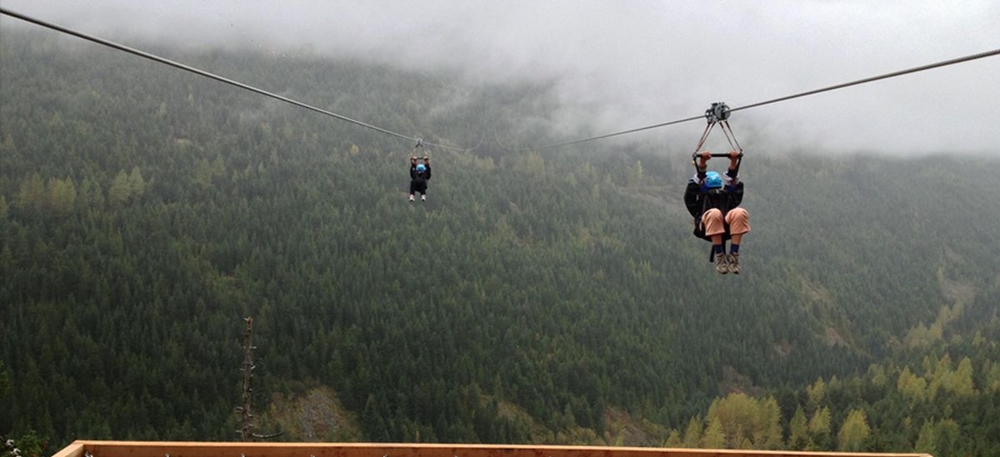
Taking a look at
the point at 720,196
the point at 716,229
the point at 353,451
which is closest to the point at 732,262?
the point at 716,229

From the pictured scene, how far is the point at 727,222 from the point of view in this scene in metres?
16.2

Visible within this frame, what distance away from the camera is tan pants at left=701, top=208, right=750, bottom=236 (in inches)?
630

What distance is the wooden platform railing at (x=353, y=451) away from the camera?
1023 centimetres

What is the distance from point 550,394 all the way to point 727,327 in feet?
183

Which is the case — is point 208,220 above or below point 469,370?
above

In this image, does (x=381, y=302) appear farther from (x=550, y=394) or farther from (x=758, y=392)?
(x=758, y=392)

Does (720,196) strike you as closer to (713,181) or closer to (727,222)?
(713,181)

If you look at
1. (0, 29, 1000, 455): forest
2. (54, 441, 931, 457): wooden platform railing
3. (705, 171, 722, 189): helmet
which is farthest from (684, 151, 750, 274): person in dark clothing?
(0, 29, 1000, 455): forest

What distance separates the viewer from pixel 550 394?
139m

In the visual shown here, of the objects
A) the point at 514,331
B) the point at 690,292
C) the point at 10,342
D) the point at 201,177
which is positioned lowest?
the point at 10,342

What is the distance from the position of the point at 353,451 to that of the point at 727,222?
8.24 m

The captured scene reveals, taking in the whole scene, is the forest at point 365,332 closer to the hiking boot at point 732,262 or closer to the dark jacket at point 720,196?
the dark jacket at point 720,196

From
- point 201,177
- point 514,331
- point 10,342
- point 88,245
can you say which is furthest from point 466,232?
point 10,342

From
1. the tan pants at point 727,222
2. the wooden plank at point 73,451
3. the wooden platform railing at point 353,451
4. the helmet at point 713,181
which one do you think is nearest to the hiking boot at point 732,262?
the tan pants at point 727,222
